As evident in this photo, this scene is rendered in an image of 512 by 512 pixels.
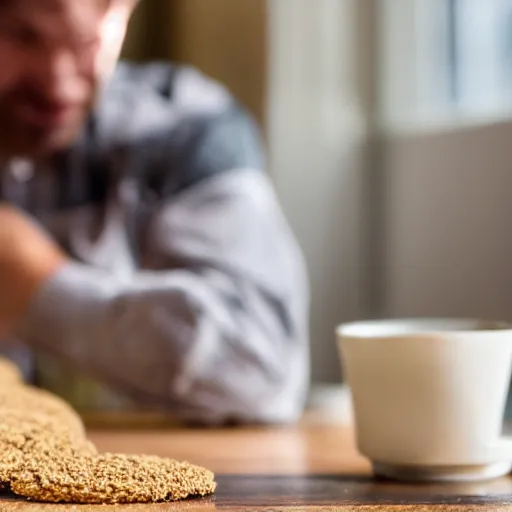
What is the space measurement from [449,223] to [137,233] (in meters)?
0.48

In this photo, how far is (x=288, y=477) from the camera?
46 centimetres

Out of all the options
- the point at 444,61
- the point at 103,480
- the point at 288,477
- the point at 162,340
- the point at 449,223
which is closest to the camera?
the point at 103,480

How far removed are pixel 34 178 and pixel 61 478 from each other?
881 mm

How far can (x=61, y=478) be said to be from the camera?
1.14 ft

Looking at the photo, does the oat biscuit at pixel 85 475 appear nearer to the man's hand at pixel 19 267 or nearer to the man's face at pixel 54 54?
the man's hand at pixel 19 267

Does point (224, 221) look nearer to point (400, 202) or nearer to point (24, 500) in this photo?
point (400, 202)

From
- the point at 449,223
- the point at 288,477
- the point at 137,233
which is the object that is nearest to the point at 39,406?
the point at 288,477

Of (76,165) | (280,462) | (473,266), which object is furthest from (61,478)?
(473,266)

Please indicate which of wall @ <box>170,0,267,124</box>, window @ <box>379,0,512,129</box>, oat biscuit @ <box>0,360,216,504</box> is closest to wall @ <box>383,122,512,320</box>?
window @ <box>379,0,512,129</box>

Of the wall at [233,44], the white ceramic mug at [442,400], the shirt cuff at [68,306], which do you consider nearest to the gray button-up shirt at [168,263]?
the shirt cuff at [68,306]

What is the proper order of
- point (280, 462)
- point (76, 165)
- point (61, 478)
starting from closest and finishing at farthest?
point (61, 478) < point (280, 462) < point (76, 165)

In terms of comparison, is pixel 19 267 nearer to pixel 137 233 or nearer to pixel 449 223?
pixel 137 233

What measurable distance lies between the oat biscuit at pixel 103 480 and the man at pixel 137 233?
1.47 ft

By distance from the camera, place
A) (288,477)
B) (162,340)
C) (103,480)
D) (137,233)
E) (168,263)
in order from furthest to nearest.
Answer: (137,233) → (168,263) → (162,340) → (288,477) → (103,480)
